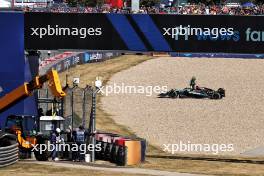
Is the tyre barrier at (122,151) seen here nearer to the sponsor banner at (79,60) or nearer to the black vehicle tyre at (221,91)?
the black vehicle tyre at (221,91)

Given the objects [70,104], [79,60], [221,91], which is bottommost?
[70,104]

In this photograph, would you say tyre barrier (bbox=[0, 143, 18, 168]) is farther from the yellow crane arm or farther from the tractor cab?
the yellow crane arm

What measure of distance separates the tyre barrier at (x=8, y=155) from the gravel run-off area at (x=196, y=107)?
10.6m

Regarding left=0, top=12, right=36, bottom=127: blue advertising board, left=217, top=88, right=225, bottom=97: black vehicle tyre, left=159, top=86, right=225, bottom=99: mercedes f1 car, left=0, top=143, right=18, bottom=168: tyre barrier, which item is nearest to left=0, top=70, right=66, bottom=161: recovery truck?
left=0, top=143, right=18, bottom=168: tyre barrier

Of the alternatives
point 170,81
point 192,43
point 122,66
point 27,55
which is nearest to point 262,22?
point 192,43

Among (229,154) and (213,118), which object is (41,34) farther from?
(213,118)

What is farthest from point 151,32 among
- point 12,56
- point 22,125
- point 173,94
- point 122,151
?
point 173,94

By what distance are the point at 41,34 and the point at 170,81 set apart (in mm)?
28480

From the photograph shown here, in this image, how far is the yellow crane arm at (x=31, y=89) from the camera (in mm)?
22750

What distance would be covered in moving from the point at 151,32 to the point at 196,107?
1750cm

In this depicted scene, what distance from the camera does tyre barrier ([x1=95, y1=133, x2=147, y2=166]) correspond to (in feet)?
77.0

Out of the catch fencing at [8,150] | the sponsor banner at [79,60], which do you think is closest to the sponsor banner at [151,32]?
the catch fencing at [8,150]

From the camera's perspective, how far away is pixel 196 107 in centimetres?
4244

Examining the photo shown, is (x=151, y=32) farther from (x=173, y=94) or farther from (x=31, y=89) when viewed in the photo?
(x=173, y=94)
